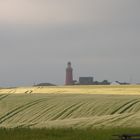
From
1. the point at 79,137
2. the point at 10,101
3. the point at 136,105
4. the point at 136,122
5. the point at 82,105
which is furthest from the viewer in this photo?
the point at 10,101

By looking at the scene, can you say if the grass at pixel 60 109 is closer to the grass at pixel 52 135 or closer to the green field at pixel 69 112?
the green field at pixel 69 112

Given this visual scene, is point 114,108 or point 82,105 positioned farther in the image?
point 82,105

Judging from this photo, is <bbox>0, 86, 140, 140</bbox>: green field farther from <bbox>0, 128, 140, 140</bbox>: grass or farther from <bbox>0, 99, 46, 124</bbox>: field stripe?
<bbox>0, 128, 140, 140</bbox>: grass

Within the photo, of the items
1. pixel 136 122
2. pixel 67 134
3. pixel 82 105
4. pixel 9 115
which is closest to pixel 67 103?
pixel 82 105

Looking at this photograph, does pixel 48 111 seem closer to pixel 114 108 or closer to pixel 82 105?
pixel 82 105

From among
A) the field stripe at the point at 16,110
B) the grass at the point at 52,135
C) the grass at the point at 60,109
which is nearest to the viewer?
the grass at the point at 52,135

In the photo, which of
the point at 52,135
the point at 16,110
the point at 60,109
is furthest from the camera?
the point at 16,110

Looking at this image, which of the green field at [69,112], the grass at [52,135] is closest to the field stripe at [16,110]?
the green field at [69,112]

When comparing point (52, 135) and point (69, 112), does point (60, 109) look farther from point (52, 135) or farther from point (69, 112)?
point (52, 135)

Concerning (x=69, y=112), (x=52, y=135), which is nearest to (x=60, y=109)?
(x=69, y=112)

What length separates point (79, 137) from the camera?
15.0 meters

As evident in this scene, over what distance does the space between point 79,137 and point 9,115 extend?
50.8ft

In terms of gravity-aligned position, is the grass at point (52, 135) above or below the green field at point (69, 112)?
above

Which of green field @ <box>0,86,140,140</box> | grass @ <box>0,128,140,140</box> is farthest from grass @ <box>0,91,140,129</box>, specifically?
grass @ <box>0,128,140,140</box>
